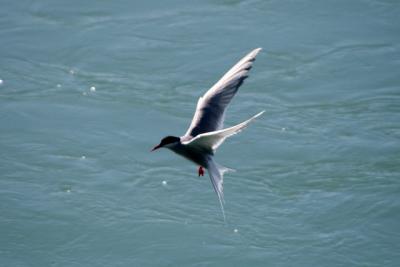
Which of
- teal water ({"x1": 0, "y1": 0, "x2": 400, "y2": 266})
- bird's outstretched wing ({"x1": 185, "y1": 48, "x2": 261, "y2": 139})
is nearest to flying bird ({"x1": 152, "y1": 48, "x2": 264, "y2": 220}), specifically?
bird's outstretched wing ({"x1": 185, "y1": 48, "x2": 261, "y2": 139})

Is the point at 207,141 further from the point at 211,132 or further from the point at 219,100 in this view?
the point at 219,100

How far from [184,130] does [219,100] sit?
8.86 ft

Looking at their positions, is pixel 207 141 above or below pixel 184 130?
above

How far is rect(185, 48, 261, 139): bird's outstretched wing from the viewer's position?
23.7 ft

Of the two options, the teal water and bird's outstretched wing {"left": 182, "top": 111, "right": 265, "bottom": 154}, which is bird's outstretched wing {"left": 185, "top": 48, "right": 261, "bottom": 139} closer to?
bird's outstretched wing {"left": 182, "top": 111, "right": 265, "bottom": 154}

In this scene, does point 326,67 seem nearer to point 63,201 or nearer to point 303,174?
point 303,174

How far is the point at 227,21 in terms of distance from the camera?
12.5 meters

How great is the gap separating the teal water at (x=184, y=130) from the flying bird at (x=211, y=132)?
1.65 metres

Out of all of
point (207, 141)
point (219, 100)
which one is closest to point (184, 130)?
point (219, 100)

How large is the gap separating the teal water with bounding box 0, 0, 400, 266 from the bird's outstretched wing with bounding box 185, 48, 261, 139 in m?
1.64

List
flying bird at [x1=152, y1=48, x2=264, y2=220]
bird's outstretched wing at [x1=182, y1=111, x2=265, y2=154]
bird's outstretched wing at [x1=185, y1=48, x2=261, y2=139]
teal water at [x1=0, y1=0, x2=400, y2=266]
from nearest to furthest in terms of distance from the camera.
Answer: bird's outstretched wing at [x1=182, y1=111, x2=265, y2=154] < flying bird at [x1=152, y1=48, x2=264, y2=220] < bird's outstretched wing at [x1=185, y1=48, x2=261, y2=139] < teal water at [x1=0, y1=0, x2=400, y2=266]

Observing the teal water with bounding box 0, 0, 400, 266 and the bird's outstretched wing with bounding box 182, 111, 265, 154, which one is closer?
the bird's outstretched wing with bounding box 182, 111, 265, 154

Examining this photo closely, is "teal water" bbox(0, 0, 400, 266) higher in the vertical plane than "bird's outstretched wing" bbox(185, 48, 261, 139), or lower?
lower

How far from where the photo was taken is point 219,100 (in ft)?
24.5
